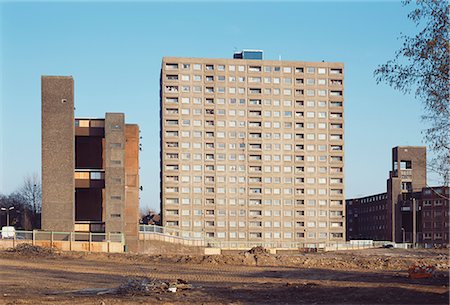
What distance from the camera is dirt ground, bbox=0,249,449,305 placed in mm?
25484

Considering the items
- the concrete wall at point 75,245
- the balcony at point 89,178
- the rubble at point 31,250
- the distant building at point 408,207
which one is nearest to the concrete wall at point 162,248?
the balcony at point 89,178

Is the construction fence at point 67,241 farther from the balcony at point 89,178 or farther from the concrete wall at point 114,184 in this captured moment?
the balcony at point 89,178

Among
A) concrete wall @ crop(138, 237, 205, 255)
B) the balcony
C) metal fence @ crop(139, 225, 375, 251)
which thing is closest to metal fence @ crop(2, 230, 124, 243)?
concrete wall @ crop(138, 237, 205, 255)

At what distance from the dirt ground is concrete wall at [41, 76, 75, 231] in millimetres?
20642

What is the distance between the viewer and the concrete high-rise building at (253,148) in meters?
135

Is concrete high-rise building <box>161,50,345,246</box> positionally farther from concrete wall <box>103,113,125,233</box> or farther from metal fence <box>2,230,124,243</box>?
metal fence <box>2,230,124,243</box>

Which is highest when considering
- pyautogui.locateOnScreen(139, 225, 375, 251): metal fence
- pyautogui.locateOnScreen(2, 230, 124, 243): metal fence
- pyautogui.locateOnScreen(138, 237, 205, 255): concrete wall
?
pyautogui.locateOnScreen(2, 230, 124, 243): metal fence

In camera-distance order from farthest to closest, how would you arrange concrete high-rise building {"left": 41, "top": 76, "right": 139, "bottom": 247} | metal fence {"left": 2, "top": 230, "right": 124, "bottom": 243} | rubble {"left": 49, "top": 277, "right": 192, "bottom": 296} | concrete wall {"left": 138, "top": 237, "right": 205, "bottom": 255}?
concrete wall {"left": 138, "top": 237, "right": 205, "bottom": 255} < concrete high-rise building {"left": 41, "top": 76, "right": 139, "bottom": 247} < metal fence {"left": 2, "top": 230, "right": 124, "bottom": 243} < rubble {"left": 49, "top": 277, "right": 192, "bottom": 296}

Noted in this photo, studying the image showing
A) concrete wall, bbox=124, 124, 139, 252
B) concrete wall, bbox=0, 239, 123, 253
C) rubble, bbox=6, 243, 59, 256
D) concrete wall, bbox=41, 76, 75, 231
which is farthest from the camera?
concrete wall, bbox=124, 124, 139, 252

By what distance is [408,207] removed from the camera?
146000 mm

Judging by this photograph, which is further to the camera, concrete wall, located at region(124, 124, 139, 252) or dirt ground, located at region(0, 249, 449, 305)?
concrete wall, located at region(124, 124, 139, 252)

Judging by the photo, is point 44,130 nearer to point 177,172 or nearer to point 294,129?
point 177,172

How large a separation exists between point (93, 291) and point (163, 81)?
356ft

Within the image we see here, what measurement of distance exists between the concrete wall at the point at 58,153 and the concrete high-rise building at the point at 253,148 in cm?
5813
